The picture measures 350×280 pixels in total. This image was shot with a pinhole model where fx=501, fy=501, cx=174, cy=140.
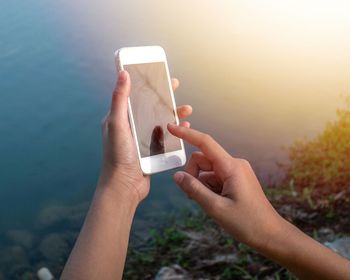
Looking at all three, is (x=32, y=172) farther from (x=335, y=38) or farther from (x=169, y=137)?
(x=335, y=38)

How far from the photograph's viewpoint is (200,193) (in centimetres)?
110

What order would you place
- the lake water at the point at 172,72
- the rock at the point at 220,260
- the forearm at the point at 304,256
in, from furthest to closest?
the lake water at the point at 172,72, the rock at the point at 220,260, the forearm at the point at 304,256

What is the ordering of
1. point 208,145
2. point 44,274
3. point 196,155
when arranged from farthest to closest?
1. point 44,274
2. point 196,155
3. point 208,145

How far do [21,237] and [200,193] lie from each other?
149 centimetres

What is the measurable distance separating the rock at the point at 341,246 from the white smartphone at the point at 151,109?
0.87 metres

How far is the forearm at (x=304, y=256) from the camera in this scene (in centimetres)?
101

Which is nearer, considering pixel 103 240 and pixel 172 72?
pixel 103 240

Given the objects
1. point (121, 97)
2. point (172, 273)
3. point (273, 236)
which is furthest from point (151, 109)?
point (172, 273)

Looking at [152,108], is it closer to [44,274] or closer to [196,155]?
[196,155]

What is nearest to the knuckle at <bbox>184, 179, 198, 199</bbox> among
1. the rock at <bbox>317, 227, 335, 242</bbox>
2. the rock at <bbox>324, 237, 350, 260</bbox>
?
the rock at <bbox>324, 237, 350, 260</bbox>

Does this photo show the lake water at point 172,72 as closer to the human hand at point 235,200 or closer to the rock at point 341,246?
the rock at point 341,246

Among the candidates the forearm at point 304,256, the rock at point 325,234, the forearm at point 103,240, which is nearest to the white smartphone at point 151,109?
the forearm at point 103,240

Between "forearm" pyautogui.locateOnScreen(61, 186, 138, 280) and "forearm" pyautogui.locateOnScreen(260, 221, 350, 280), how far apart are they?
12.7 inches

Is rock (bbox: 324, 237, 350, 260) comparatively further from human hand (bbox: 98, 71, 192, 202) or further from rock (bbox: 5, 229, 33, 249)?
rock (bbox: 5, 229, 33, 249)
